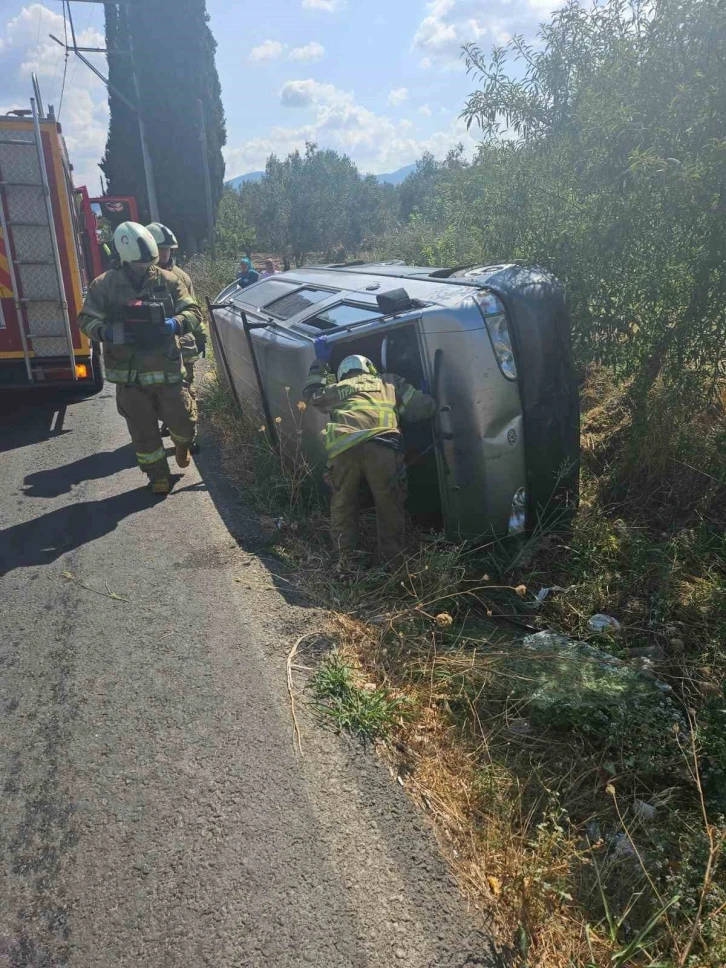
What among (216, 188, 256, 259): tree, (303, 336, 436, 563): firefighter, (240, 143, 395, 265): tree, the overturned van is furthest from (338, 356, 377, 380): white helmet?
(240, 143, 395, 265): tree

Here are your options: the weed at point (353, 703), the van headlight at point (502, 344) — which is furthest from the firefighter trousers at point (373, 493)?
the weed at point (353, 703)

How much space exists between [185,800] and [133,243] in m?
3.91

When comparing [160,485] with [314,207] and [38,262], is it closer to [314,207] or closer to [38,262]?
[38,262]

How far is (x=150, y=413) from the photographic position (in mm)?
5129

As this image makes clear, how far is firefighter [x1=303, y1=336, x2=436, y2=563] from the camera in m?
3.90

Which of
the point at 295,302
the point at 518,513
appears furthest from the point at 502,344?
the point at 295,302

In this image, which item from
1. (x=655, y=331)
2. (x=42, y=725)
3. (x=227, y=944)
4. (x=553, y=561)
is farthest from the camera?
(x=655, y=331)

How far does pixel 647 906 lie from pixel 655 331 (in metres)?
3.84

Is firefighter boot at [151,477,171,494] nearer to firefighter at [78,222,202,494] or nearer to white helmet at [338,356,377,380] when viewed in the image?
firefighter at [78,222,202,494]

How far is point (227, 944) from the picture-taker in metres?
1.88

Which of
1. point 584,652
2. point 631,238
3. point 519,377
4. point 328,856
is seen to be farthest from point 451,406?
point 328,856

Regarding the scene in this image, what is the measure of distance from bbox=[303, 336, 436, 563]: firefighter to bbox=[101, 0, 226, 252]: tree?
2614 cm

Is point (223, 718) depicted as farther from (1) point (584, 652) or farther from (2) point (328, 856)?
(1) point (584, 652)

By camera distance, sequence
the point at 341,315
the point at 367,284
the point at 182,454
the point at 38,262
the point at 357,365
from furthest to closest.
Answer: the point at 38,262 → the point at 182,454 → the point at 367,284 → the point at 341,315 → the point at 357,365
